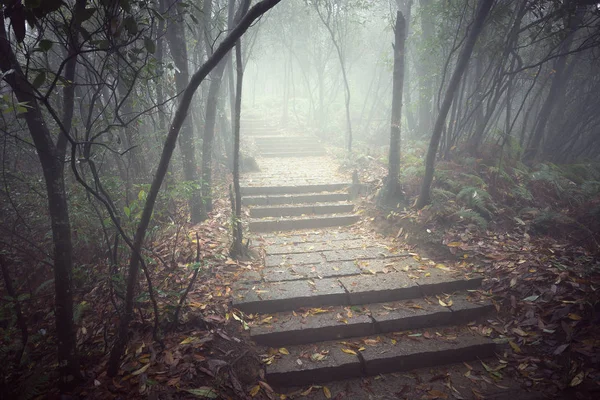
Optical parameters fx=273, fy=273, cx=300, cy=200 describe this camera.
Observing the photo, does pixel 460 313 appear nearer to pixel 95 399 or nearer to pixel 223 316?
pixel 223 316

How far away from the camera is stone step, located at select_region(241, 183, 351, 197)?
811cm

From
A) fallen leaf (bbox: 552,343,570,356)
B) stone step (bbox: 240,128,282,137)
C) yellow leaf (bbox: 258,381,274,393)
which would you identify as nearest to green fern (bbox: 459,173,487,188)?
fallen leaf (bbox: 552,343,570,356)

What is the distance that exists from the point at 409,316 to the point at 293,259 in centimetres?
217

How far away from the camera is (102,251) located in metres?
4.33

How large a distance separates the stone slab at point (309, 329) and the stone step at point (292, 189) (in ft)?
15.8

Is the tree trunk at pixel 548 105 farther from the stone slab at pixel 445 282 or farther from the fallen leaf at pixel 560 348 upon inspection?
the fallen leaf at pixel 560 348

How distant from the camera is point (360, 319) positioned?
12.1 feet

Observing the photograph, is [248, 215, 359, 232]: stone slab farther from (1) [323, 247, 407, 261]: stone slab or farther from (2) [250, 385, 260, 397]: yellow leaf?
(2) [250, 385, 260, 397]: yellow leaf

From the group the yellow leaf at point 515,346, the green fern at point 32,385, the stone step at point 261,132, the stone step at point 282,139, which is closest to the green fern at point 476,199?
the yellow leaf at point 515,346

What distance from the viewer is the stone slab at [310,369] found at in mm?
3098

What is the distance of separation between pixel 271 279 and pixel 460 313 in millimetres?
2757

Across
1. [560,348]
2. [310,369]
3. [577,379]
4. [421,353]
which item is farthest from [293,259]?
[577,379]

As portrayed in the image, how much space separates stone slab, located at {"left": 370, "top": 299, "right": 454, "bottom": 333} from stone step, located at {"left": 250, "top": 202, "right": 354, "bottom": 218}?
12.1 feet

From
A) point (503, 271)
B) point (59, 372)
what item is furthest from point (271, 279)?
point (503, 271)
